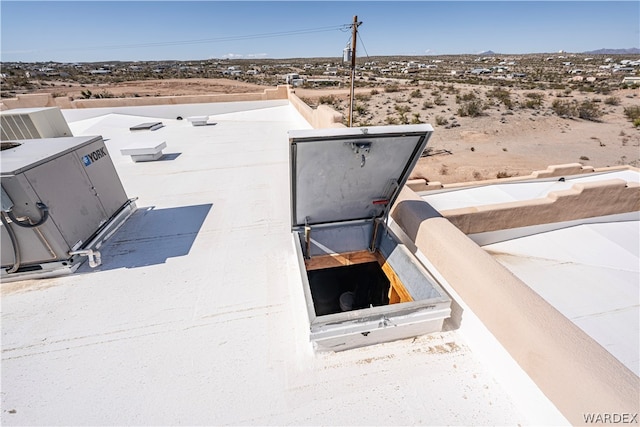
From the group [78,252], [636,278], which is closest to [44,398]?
[78,252]

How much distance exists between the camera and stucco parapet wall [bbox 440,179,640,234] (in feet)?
21.8

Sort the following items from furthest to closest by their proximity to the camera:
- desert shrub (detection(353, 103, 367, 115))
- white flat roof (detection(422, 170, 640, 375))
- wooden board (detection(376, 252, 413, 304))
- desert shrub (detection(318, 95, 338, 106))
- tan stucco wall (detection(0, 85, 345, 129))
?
desert shrub (detection(318, 95, 338, 106)), desert shrub (detection(353, 103, 367, 115)), tan stucco wall (detection(0, 85, 345, 129)), white flat roof (detection(422, 170, 640, 375)), wooden board (detection(376, 252, 413, 304))

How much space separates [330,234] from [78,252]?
336cm

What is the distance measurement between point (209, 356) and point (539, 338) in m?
2.80

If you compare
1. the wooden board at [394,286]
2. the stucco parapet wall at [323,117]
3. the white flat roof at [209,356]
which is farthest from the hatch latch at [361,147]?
the stucco parapet wall at [323,117]

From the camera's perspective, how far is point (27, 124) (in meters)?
5.73

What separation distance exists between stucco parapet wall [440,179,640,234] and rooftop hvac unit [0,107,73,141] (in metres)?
8.70

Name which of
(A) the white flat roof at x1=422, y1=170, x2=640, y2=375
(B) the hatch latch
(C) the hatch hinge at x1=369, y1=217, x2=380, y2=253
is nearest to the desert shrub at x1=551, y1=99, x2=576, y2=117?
(A) the white flat roof at x1=422, y1=170, x2=640, y2=375

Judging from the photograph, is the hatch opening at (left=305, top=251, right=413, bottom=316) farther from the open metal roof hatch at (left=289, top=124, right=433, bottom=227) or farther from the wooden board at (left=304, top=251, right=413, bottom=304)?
the open metal roof hatch at (left=289, top=124, right=433, bottom=227)

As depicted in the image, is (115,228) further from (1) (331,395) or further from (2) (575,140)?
(2) (575,140)

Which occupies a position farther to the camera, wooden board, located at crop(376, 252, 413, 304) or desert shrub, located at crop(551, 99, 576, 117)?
desert shrub, located at crop(551, 99, 576, 117)

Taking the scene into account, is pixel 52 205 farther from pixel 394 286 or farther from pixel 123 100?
pixel 123 100

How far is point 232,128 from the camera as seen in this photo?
1259 centimetres

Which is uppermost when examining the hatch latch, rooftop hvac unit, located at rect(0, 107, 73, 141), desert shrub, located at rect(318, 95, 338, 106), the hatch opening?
the hatch latch
